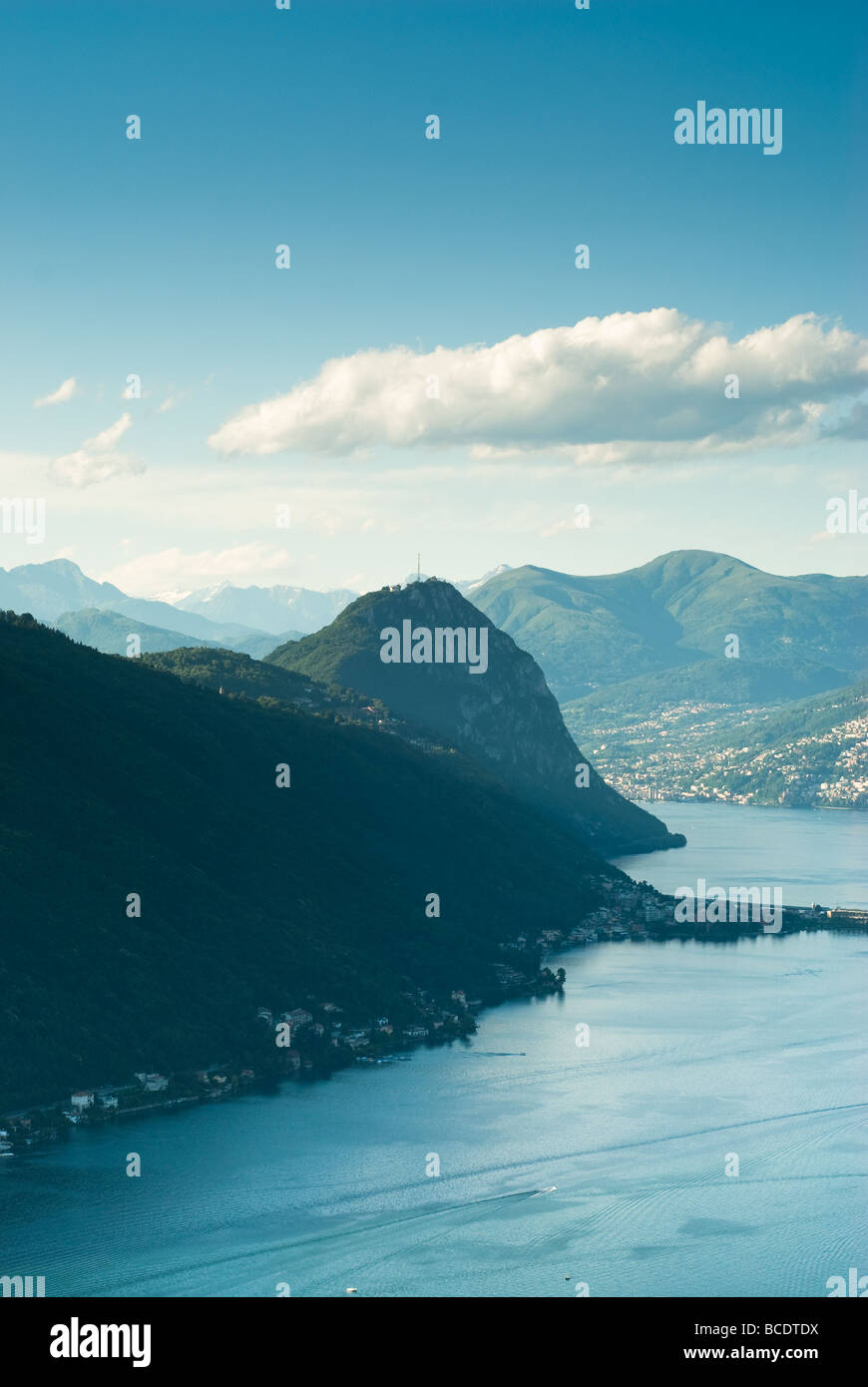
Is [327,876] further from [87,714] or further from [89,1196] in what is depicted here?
[89,1196]

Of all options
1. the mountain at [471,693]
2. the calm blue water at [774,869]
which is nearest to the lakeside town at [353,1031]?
the calm blue water at [774,869]

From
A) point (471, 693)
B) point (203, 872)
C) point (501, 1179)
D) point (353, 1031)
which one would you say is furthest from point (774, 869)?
point (501, 1179)

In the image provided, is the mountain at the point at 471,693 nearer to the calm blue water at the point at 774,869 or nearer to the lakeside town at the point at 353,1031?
the calm blue water at the point at 774,869

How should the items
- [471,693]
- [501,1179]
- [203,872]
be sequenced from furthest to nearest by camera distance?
[471,693]
[203,872]
[501,1179]

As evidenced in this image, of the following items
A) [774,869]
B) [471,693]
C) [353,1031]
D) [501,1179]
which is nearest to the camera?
[501,1179]

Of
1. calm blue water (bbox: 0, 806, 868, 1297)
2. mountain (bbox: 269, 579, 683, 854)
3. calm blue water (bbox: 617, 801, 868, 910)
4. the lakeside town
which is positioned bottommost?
calm blue water (bbox: 0, 806, 868, 1297)

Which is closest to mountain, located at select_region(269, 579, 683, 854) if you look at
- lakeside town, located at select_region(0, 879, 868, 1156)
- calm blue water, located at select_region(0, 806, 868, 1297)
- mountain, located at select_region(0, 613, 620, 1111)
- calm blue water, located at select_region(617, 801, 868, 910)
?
calm blue water, located at select_region(617, 801, 868, 910)

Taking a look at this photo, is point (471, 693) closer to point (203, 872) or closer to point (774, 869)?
point (774, 869)

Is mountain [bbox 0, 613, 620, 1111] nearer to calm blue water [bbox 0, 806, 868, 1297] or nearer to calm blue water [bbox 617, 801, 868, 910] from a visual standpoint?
calm blue water [bbox 0, 806, 868, 1297]
